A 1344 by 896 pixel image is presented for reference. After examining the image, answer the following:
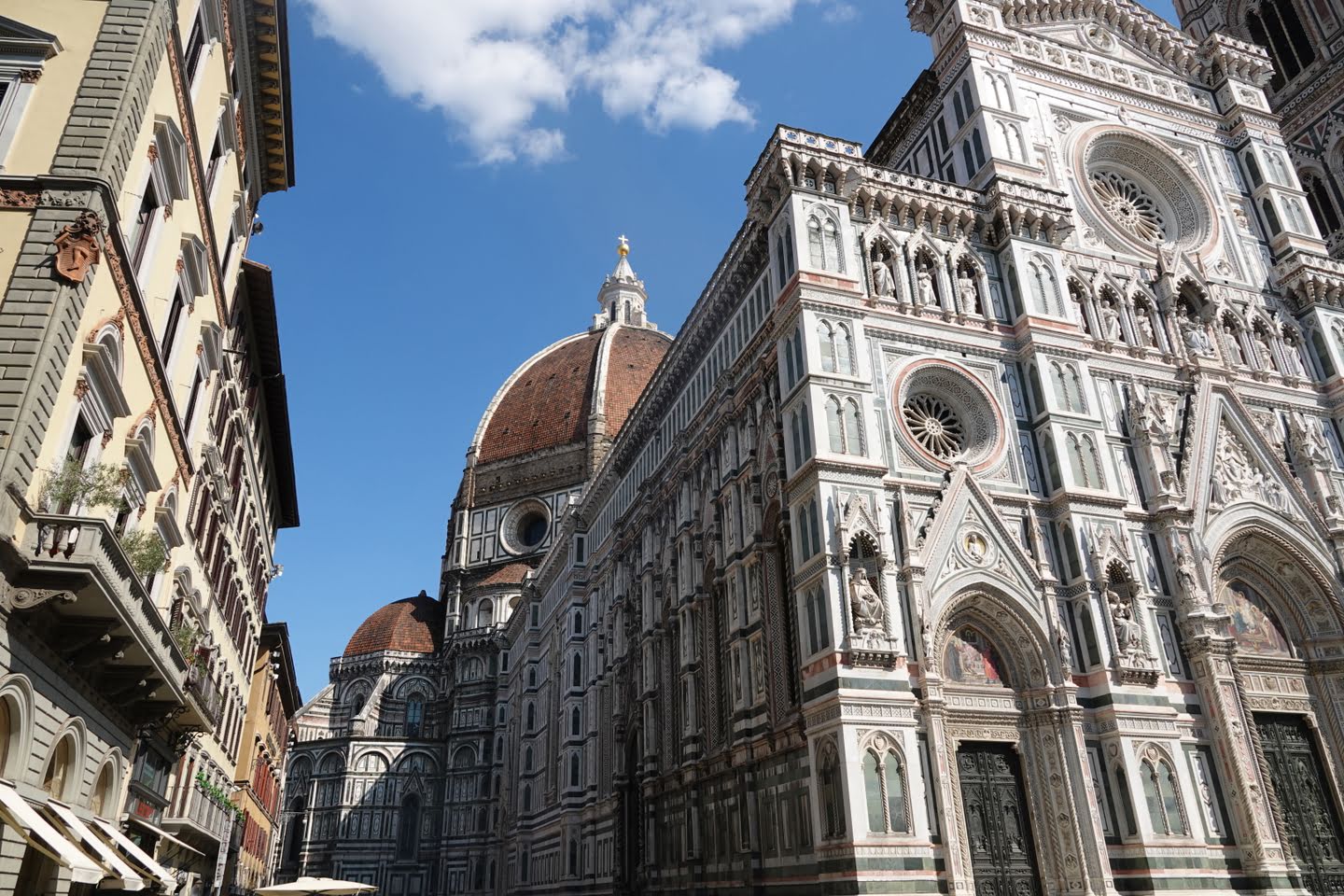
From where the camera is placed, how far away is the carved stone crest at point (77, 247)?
13406mm

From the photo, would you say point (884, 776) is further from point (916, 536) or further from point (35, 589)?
point (35, 589)

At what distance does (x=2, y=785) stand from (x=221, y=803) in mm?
22199

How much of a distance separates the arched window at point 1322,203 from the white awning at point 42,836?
47.0m

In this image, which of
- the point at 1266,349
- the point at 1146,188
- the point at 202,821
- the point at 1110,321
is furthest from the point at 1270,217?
the point at 202,821

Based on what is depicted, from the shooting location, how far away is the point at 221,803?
31625mm

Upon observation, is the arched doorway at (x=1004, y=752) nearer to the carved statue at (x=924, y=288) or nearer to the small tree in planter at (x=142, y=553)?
the carved statue at (x=924, y=288)

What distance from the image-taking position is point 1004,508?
25.2m

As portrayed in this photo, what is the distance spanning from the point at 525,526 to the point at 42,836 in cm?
6719

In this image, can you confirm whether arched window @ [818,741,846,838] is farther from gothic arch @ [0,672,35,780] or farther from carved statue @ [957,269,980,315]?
gothic arch @ [0,672,35,780]

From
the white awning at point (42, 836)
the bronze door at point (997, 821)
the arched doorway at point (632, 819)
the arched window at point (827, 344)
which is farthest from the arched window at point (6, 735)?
the arched doorway at point (632, 819)

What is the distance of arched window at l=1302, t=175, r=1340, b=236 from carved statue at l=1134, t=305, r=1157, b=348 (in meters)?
17.4

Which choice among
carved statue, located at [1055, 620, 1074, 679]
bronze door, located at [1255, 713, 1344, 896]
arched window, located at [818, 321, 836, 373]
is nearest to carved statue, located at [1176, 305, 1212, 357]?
bronze door, located at [1255, 713, 1344, 896]

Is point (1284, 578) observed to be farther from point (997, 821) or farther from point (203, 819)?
point (203, 819)

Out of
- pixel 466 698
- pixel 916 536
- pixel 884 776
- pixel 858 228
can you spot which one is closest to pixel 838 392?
pixel 916 536
